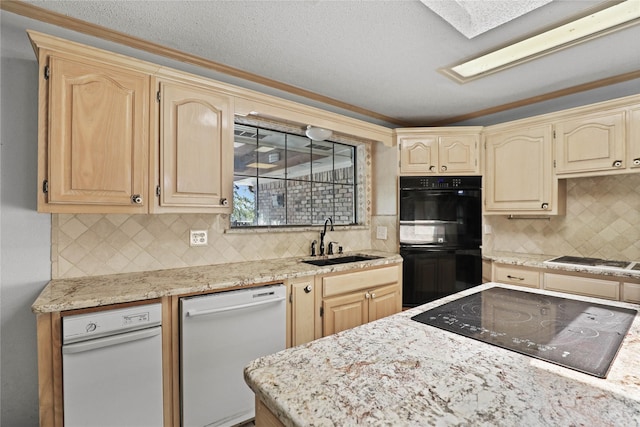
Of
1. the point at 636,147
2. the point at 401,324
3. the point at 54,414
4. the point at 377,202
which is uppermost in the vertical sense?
the point at 636,147

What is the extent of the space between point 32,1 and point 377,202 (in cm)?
295

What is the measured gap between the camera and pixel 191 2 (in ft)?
5.29

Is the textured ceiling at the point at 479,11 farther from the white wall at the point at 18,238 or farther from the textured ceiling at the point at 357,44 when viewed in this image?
the white wall at the point at 18,238

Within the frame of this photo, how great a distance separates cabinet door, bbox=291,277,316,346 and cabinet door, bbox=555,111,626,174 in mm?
2363

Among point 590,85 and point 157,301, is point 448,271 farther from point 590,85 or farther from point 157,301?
point 157,301

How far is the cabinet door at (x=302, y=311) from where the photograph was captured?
7.04ft

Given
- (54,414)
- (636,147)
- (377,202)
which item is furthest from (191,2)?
(636,147)

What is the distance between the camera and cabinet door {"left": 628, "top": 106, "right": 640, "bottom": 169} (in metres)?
2.37

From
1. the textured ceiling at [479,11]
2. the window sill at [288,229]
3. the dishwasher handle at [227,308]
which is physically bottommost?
the dishwasher handle at [227,308]

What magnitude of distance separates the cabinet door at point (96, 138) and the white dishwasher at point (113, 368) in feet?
2.03

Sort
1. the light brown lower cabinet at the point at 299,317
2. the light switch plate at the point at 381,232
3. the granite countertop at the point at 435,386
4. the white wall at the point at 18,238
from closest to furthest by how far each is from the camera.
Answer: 1. the granite countertop at the point at 435,386
2. the light brown lower cabinet at the point at 299,317
3. the white wall at the point at 18,238
4. the light switch plate at the point at 381,232

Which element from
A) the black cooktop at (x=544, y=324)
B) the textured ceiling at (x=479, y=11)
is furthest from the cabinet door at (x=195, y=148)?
the black cooktop at (x=544, y=324)

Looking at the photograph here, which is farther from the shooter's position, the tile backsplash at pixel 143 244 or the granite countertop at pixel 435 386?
the tile backsplash at pixel 143 244

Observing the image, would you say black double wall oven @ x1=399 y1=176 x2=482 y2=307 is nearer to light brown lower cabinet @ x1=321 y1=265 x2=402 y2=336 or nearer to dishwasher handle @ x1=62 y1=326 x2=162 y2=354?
light brown lower cabinet @ x1=321 y1=265 x2=402 y2=336
